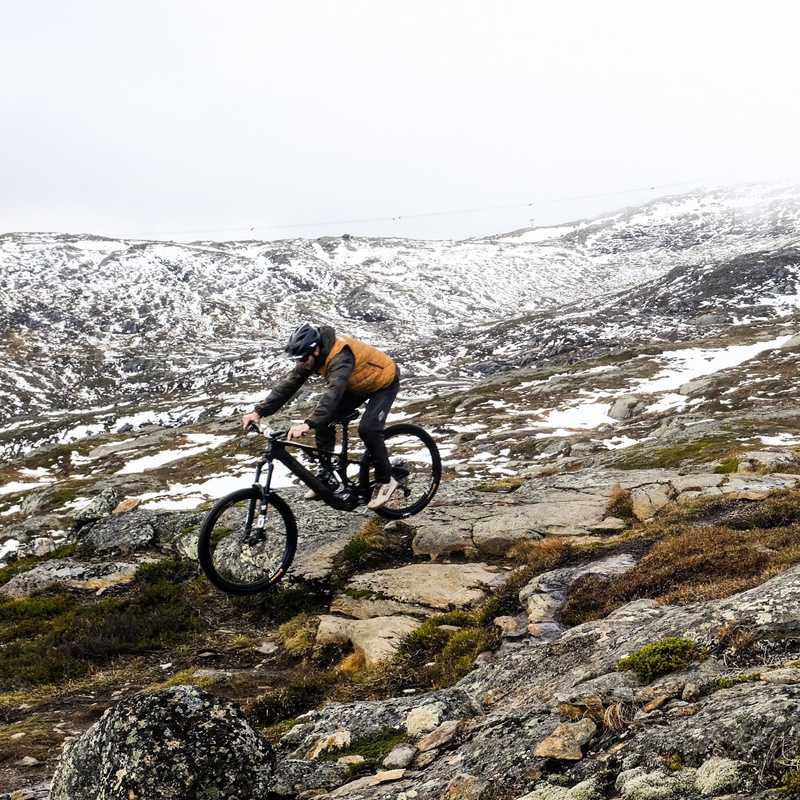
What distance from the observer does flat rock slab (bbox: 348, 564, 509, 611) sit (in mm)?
10898

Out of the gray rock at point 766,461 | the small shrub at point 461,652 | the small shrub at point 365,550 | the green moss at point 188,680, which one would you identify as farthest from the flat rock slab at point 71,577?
the gray rock at point 766,461

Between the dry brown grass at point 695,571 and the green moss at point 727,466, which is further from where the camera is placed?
the green moss at point 727,466

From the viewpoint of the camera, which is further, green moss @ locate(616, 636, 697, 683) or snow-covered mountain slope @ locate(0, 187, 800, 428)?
snow-covered mountain slope @ locate(0, 187, 800, 428)

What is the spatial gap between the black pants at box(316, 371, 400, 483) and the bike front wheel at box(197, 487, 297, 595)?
1475 mm

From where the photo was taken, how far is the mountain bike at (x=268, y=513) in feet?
35.1

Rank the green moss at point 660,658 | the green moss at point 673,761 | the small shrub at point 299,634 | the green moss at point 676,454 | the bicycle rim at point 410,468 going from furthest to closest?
the green moss at point 676,454 → the bicycle rim at point 410,468 → the small shrub at point 299,634 → the green moss at point 660,658 → the green moss at point 673,761

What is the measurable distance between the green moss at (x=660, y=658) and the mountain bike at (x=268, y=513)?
657cm

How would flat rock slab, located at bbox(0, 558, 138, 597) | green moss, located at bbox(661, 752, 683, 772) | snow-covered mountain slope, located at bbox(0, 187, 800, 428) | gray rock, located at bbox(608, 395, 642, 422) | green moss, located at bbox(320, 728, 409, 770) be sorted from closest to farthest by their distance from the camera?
green moss, located at bbox(661, 752, 683, 772), green moss, located at bbox(320, 728, 409, 770), flat rock slab, located at bbox(0, 558, 138, 597), gray rock, located at bbox(608, 395, 642, 422), snow-covered mountain slope, located at bbox(0, 187, 800, 428)

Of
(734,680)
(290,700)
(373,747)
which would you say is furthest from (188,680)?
(734,680)

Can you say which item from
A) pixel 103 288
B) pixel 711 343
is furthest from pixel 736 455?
pixel 103 288

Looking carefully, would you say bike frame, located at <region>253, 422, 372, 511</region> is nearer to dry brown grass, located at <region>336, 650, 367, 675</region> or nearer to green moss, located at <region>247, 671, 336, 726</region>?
dry brown grass, located at <region>336, 650, 367, 675</region>

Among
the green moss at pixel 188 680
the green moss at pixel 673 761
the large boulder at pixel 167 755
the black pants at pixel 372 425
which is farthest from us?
the black pants at pixel 372 425

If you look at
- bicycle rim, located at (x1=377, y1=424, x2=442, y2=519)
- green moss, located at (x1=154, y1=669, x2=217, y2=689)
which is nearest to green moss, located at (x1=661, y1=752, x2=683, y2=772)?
green moss, located at (x1=154, y1=669, x2=217, y2=689)

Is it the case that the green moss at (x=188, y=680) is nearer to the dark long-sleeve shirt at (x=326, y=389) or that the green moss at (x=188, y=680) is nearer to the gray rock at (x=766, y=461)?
the dark long-sleeve shirt at (x=326, y=389)
